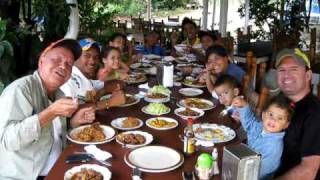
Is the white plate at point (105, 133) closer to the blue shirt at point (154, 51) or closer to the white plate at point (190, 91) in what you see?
the white plate at point (190, 91)

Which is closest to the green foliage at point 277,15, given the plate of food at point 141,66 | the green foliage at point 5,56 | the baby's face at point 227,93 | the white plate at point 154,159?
the plate of food at point 141,66

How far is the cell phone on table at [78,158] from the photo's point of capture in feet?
5.37

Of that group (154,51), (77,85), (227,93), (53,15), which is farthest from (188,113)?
(53,15)

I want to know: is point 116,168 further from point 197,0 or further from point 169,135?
point 197,0

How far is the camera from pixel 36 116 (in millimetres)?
1666

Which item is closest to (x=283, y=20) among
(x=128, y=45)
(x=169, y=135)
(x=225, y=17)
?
(x=225, y=17)

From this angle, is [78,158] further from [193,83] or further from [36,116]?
[193,83]

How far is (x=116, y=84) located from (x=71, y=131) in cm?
100

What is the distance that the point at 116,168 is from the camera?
62.6 inches

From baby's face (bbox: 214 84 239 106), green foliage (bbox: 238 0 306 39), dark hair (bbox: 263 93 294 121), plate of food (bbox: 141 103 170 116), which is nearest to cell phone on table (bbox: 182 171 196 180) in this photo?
dark hair (bbox: 263 93 294 121)

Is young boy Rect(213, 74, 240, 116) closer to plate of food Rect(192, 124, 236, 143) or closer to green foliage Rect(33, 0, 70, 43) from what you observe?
plate of food Rect(192, 124, 236, 143)

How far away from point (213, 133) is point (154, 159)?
47cm

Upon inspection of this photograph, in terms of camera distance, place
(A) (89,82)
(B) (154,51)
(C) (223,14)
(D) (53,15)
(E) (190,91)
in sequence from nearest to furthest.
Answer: (A) (89,82)
(E) (190,91)
(D) (53,15)
(B) (154,51)
(C) (223,14)

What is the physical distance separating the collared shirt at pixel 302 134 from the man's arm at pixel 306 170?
0.09ft
